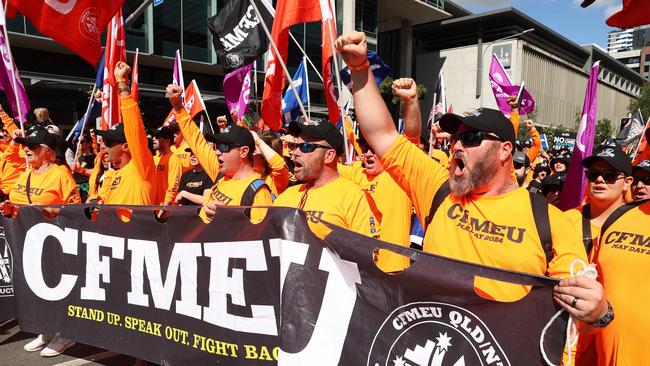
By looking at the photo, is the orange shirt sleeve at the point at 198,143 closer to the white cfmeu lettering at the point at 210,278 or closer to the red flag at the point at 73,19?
the white cfmeu lettering at the point at 210,278

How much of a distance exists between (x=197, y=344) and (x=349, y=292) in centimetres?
121

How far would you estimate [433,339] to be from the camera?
6.42 feet

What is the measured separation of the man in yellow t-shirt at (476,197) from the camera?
6.75ft

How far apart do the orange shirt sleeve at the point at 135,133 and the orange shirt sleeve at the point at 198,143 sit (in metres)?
0.38

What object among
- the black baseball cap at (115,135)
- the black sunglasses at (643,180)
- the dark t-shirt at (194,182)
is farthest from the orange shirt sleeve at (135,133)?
the black sunglasses at (643,180)

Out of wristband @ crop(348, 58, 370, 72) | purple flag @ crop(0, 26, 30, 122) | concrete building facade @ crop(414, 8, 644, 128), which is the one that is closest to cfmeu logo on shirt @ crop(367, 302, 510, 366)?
wristband @ crop(348, 58, 370, 72)

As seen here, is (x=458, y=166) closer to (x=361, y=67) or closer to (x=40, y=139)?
(x=361, y=67)

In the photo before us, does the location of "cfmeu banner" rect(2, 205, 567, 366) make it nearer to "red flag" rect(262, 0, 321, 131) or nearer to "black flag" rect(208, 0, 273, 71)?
"red flag" rect(262, 0, 321, 131)

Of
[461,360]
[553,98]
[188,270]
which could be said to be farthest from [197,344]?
[553,98]

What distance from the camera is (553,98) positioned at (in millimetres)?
65250

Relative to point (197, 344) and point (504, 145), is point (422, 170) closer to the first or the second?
point (504, 145)

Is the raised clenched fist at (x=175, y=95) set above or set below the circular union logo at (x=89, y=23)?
below

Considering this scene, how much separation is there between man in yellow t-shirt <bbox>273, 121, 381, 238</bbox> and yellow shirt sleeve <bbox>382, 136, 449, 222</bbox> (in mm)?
669

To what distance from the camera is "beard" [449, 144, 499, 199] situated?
2.27m
